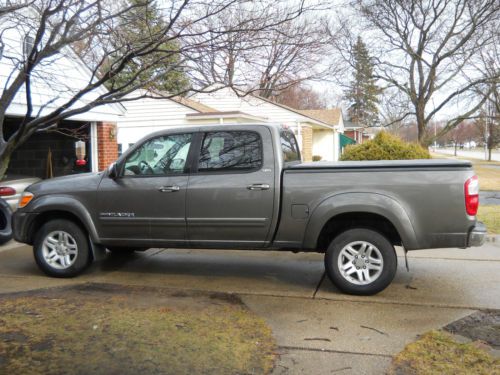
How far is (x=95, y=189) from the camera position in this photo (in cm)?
600

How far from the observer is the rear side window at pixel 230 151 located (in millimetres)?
5642

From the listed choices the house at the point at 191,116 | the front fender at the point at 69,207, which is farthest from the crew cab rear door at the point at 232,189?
the house at the point at 191,116

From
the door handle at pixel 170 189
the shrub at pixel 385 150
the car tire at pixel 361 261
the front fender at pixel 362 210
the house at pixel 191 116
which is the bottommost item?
the car tire at pixel 361 261

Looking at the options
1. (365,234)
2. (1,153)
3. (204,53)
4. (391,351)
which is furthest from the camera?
(1,153)

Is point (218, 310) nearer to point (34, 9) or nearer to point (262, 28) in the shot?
point (262, 28)

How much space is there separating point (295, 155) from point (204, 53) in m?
1.90

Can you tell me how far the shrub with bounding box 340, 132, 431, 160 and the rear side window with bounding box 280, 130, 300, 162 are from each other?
6.58 meters

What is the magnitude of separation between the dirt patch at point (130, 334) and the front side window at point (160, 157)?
1.42 meters

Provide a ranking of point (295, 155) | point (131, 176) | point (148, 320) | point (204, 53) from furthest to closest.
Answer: point (204, 53) → point (295, 155) → point (131, 176) → point (148, 320)

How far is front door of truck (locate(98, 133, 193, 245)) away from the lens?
575 cm

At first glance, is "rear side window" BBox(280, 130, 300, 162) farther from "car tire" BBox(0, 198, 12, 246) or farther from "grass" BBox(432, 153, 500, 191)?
"grass" BBox(432, 153, 500, 191)

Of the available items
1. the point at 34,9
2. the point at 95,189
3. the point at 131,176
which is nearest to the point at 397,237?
the point at 131,176

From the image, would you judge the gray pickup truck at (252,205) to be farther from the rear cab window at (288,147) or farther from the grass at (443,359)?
the grass at (443,359)

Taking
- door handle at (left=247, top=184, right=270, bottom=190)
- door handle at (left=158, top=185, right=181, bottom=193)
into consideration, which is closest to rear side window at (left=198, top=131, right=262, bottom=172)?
door handle at (left=247, top=184, right=270, bottom=190)
